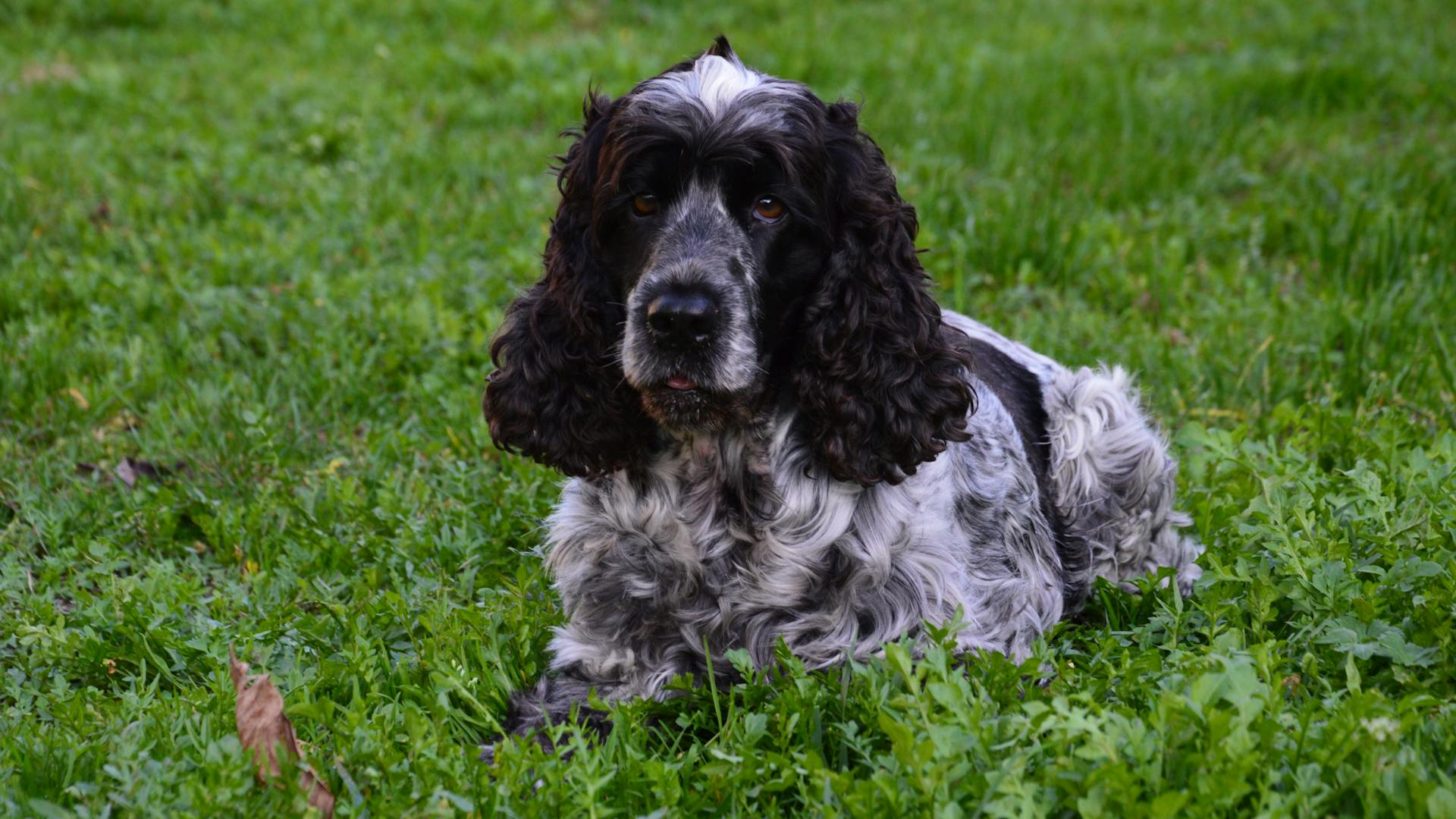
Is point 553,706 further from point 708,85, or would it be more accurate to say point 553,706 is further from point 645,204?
point 708,85

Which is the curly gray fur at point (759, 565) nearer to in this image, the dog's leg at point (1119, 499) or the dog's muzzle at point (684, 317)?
the dog's muzzle at point (684, 317)

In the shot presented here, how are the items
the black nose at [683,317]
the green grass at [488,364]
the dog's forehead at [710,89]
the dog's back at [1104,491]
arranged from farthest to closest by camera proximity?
the dog's back at [1104,491], the dog's forehead at [710,89], the black nose at [683,317], the green grass at [488,364]

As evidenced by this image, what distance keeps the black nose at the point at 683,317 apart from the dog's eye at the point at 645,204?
0.28 m

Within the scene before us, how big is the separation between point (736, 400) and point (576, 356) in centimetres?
53

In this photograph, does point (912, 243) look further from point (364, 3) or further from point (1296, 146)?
point (364, 3)

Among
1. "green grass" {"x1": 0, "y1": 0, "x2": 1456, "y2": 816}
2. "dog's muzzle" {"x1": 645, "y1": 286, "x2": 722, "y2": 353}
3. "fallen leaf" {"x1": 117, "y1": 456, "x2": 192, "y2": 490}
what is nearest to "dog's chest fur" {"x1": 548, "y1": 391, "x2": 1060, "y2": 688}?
"green grass" {"x1": 0, "y1": 0, "x2": 1456, "y2": 816}

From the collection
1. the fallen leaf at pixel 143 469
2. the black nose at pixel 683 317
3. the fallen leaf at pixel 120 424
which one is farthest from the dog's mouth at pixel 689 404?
the fallen leaf at pixel 120 424

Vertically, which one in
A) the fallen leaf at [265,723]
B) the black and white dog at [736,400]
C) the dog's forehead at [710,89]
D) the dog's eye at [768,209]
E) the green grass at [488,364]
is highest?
the dog's forehead at [710,89]

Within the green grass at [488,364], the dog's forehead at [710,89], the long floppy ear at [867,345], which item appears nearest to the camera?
the green grass at [488,364]

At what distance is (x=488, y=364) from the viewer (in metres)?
6.18

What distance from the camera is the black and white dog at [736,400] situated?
3.45 metres

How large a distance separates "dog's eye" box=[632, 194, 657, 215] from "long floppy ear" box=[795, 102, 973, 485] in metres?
0.46

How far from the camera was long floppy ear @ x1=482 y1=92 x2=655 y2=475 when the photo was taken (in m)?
3.72

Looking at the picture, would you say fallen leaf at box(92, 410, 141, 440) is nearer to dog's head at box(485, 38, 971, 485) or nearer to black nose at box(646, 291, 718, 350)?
dog's head at box(485, 38, 971, 485)
